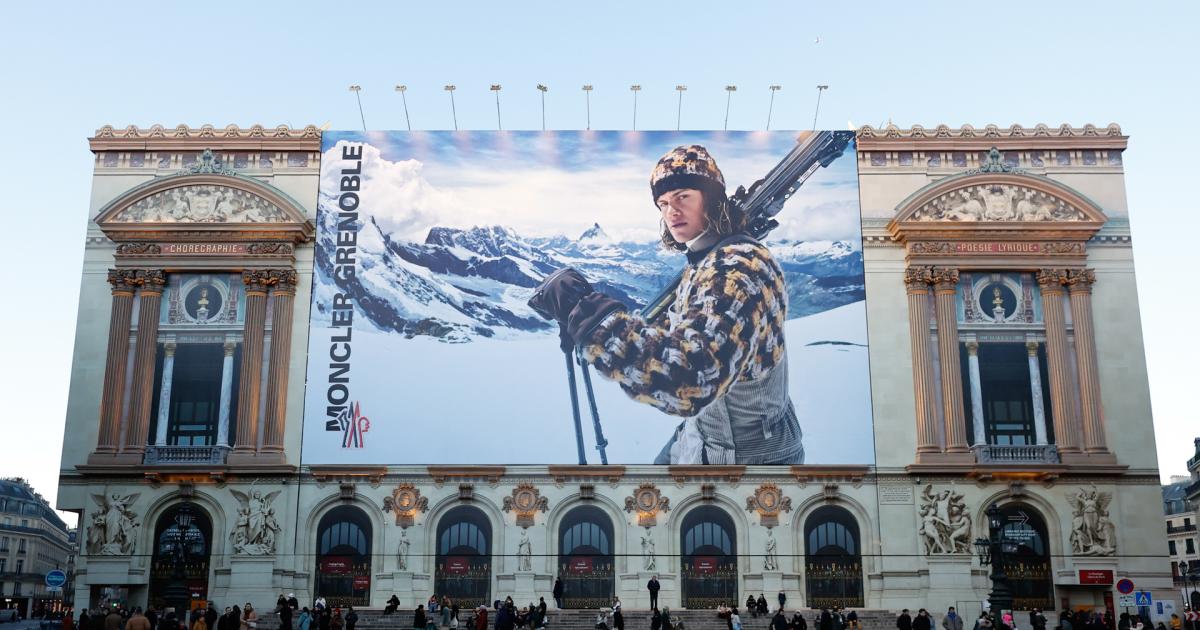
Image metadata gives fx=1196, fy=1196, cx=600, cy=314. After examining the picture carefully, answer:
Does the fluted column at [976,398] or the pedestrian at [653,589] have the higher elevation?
the fluted column at [976,398]

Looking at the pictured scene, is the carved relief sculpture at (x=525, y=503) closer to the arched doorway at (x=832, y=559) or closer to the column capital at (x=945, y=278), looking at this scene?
the arched doorway at (x=832, y=559)

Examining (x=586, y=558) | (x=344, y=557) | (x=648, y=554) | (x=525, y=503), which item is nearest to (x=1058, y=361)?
(x=648, y=554)

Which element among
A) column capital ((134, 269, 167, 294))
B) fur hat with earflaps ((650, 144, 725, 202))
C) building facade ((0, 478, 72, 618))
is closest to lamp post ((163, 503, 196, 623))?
column capital ((134, 269, 167, 294))

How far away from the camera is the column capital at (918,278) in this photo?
47.9 metres

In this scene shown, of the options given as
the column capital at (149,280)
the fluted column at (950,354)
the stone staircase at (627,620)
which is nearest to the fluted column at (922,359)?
the fluted column at (950,354)

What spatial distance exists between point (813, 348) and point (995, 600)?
55.1 ft

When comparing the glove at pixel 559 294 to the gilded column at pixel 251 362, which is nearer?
the gilded column at pixel 251 362

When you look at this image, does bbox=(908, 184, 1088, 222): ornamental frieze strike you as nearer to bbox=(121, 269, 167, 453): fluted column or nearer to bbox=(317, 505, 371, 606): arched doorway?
bbox=(317, 505, 371, 606): arched doorway

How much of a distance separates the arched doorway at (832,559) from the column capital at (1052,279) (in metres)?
12.2

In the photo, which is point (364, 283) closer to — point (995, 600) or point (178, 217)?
point (178, 217)

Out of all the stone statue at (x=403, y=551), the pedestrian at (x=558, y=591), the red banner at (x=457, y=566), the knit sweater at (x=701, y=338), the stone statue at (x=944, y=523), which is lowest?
the pedestrian at (x=558, y=591)

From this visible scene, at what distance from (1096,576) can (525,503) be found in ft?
71.2

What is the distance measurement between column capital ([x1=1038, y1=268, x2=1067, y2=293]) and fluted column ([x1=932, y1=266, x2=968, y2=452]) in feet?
11.0

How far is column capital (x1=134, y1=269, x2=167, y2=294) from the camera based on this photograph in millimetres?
47656
